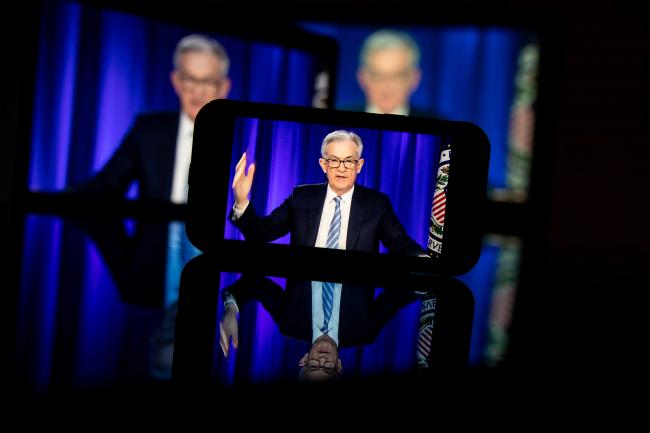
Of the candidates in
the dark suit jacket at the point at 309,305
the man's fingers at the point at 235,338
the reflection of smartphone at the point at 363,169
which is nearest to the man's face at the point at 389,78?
the reflection of smartphone at the point at 363,169

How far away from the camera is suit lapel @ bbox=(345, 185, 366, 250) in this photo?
700 mm

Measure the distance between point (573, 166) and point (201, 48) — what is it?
1133 millimetres

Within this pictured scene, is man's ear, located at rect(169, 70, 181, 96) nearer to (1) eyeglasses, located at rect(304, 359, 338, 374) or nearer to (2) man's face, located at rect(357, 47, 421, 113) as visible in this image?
(2) man's face, located at rect(357, 47, 421, 113)

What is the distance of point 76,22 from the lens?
116cm

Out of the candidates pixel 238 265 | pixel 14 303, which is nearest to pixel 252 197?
pixel 238 265

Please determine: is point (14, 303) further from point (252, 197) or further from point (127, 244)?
point (127, 244)

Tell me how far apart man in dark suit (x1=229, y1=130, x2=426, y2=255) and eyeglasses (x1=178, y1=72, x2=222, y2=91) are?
1.87 ft

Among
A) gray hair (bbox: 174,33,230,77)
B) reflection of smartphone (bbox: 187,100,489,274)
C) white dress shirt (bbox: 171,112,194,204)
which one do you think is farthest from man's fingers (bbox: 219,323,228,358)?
gray hair (bbox: 174,33,230,77)

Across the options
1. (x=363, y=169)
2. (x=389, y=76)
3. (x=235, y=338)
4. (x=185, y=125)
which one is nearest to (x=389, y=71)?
(x=389, y=76)

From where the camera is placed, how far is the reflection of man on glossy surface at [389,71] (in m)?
1.42

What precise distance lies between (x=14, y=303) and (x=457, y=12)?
3.97 feet

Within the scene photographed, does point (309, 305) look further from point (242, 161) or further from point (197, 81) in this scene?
point (197, 81)

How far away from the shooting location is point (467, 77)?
140 centimetres

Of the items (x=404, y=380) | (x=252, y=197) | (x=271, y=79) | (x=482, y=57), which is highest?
(x=482, y=57)
